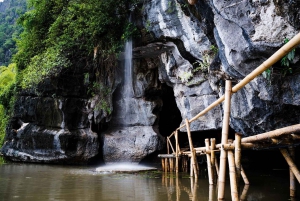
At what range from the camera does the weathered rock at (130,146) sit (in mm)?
12828

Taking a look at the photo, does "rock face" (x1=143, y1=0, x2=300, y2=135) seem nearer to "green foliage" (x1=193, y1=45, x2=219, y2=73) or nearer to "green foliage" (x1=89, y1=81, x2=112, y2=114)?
"green foliage" (x1=193, y1=45, x2=219, y2=73)

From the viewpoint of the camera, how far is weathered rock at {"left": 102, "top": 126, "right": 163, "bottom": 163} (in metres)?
12.8

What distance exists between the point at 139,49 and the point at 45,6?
18.7ft

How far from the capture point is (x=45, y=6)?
13.9m

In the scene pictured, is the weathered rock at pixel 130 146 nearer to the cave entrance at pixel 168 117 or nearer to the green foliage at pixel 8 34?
the cave entrance at pixel 168 117

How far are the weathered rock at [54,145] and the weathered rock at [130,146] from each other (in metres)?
0.63

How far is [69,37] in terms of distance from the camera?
12453 mm

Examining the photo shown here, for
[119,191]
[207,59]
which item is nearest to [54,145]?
[119,191]

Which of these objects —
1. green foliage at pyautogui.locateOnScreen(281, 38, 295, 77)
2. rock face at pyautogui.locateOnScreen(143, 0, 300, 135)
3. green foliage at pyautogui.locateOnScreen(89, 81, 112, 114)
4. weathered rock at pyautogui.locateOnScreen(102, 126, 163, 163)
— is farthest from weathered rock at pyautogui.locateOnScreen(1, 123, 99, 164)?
green foliage at pyautogui.locateOnScreen(281, 38, 295, 77)

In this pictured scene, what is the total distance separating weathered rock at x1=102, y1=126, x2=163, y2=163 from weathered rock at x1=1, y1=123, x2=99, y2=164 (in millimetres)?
627

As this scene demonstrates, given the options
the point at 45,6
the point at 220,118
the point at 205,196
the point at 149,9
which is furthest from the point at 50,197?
the point at 45,6

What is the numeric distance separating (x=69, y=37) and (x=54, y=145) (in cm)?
493

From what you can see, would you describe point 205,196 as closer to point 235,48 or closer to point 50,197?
point 50,197

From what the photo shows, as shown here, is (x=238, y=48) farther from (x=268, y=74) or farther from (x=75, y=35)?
(x=75, y=35)
